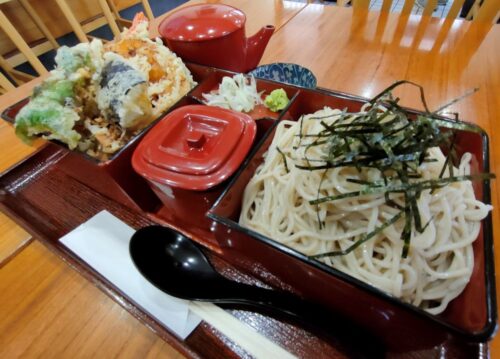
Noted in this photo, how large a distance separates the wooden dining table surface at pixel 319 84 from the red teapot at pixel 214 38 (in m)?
0.28

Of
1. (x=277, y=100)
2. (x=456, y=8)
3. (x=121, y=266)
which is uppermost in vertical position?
(x=277, y=100)

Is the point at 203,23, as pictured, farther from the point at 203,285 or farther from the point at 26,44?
the point at 26,44

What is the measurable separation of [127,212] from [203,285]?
14.2 inches

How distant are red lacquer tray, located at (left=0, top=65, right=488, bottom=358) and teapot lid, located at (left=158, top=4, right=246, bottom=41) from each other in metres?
0.12

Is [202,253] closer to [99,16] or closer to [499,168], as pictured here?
[499,168]

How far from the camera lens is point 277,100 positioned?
895 millimetres

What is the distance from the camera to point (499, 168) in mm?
781

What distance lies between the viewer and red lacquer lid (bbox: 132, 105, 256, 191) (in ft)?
2.06

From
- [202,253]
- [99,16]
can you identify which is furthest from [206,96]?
[99,16]

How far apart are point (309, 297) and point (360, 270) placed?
0.13 m

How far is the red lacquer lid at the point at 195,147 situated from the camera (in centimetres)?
63

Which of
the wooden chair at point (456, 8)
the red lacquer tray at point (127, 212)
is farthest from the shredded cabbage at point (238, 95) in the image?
the wooden chair at point (456, 8)

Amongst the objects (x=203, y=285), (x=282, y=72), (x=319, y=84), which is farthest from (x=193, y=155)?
(x=319, y=84)

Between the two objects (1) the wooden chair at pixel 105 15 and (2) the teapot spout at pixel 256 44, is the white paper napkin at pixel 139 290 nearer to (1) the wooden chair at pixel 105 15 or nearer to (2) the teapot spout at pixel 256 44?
(2) the teapot spout at pixel 256 44
